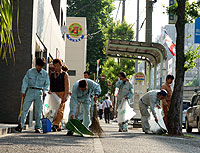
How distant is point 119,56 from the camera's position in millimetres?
Answer: 19516

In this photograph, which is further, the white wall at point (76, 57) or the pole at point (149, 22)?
the white wall at point (76, 57)

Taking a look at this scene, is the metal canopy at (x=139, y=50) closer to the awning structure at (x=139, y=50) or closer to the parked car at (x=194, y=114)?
the awning structure at (x=139, y=50)

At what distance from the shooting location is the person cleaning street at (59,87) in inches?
455

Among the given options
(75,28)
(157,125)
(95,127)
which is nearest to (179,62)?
(157,125)

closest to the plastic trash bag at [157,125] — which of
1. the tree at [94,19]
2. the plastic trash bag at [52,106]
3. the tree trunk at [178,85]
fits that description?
A: the tree trunk at [178,85]

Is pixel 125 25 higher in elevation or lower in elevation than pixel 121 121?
higher

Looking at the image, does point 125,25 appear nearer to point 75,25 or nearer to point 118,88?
point 75,25

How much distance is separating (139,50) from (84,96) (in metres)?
8.24

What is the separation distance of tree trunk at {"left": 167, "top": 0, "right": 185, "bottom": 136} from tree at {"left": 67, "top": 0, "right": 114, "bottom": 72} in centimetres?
3743

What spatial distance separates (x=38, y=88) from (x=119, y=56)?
365 inches

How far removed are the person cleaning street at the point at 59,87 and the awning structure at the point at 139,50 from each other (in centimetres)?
583

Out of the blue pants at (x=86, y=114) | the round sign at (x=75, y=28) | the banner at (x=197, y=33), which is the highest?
the round sign at (x=75, y=28)

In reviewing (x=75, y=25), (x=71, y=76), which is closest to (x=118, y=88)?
(x=75, y=25)

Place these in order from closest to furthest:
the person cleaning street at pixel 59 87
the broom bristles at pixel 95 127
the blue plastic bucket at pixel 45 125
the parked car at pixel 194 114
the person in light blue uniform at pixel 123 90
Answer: the broom bristles at pixel 95 127, the blue plastic bucket at pixel 45 125, the person cleaning street at pixel 59 87, the person in light blue uniform at pixel 123 90, the parked car at pixel 194 114
